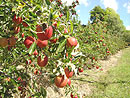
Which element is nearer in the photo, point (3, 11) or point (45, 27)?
point (45, 27)

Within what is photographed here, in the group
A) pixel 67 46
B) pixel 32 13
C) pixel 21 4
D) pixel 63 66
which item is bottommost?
pixel 63 66

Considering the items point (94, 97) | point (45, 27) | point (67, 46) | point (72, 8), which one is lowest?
point (94, 97)

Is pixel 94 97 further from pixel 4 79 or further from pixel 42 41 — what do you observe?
pixel 42 41

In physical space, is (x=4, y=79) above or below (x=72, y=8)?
below

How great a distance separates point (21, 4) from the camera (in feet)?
3.58

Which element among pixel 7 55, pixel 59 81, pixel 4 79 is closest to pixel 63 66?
pixel 59 81

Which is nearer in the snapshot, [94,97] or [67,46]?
[67,46]

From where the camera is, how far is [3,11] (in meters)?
1.42

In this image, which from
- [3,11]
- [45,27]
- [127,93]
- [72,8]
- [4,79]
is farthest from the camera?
[72,8]

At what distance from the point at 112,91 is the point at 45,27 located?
4.95 meters

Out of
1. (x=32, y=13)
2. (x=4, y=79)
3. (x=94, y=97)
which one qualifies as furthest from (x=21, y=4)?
(x=94, y=97)

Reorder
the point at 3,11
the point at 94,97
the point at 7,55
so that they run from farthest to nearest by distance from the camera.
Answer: the point at 94,97 < the point at 7,55 < the point at 3,11

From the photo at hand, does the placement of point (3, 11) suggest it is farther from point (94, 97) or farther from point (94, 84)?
point (94, 84)

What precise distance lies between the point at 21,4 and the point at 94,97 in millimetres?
4308
